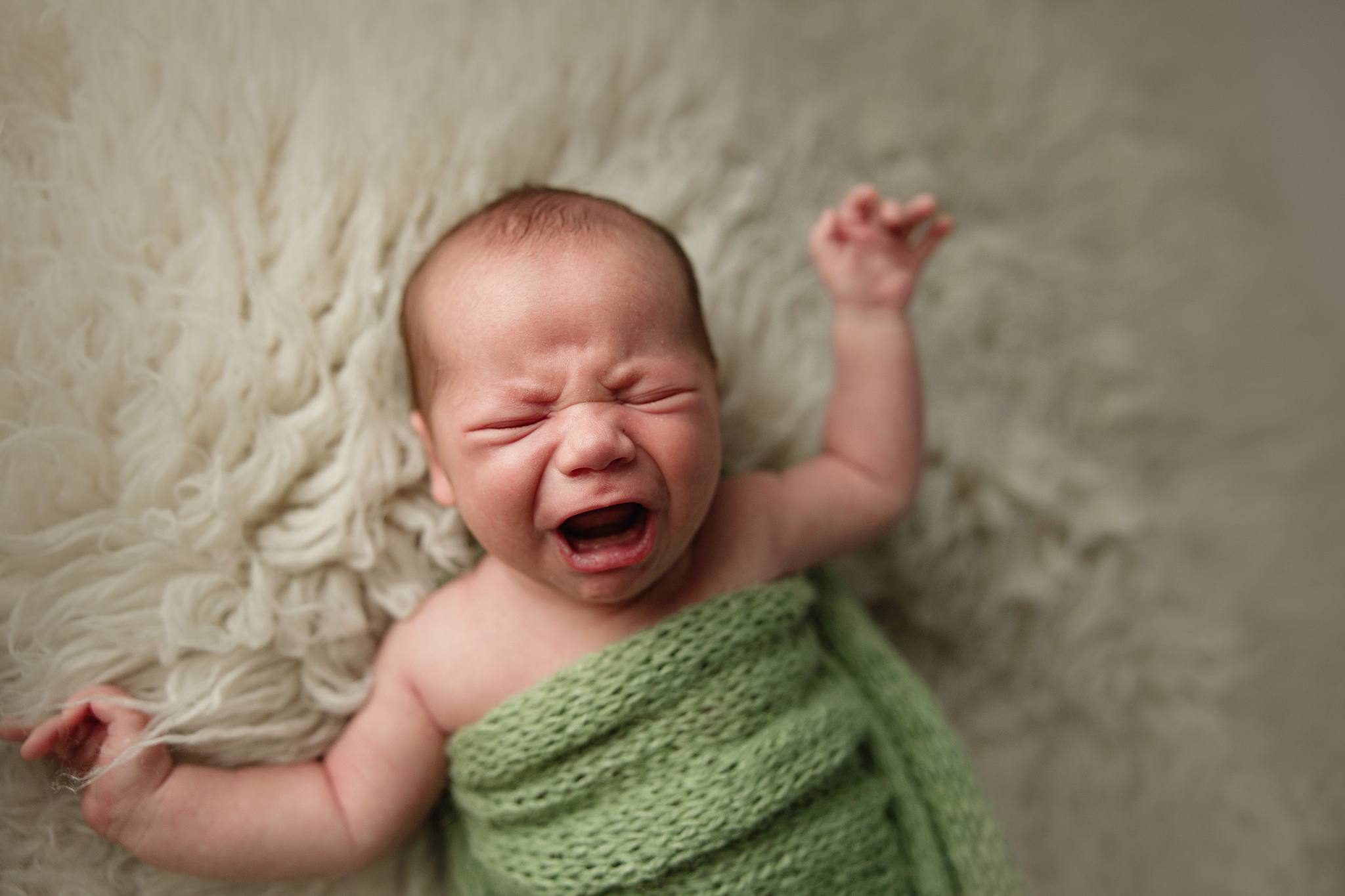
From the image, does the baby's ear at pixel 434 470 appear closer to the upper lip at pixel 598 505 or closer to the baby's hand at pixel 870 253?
the upper lip at pixel 598 505

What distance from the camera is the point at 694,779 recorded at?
2.22 ft

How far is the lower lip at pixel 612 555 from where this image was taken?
65 cm

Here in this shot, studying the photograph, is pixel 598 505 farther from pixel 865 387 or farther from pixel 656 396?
pixel 865 387

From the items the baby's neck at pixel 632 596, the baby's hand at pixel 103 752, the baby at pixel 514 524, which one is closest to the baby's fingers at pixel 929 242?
the baby at pixel 514 524

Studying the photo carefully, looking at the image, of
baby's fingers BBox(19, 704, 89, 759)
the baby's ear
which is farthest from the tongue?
baby's fingers BBox(19, 704, 89, 759)

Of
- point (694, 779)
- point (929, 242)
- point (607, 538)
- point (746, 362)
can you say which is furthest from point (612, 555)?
point (929, 242)

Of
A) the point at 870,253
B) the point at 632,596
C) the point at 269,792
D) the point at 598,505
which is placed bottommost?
the point at 269,792

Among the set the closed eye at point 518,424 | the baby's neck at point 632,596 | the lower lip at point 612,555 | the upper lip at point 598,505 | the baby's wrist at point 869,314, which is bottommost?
the baby's neck at point 632,596

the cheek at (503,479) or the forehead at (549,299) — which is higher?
the forehead at (549,299)

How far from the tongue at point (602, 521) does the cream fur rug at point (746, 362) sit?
6.0 inches

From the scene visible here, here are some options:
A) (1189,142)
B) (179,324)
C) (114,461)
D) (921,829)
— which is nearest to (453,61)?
(179,324)

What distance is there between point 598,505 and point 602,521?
0.06 m

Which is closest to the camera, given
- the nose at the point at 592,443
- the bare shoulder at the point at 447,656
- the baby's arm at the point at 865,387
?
the nose at the point at 592,443

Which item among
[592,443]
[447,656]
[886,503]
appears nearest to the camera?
[592,443]
